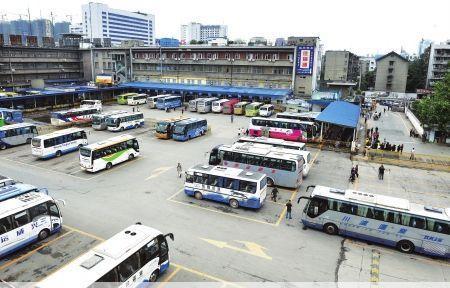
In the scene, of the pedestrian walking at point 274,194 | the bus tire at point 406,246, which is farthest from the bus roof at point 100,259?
the bus tire at point 406,246

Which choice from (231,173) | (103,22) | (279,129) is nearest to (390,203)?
(231,173)

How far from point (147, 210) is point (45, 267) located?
7002 millimetres

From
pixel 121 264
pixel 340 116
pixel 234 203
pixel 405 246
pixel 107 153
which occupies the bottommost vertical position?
pixel 405 246

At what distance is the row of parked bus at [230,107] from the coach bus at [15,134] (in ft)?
93.4

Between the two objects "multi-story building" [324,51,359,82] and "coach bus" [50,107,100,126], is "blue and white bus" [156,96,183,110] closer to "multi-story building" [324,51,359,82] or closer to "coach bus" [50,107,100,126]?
"coach bus" [50,107,100,126]

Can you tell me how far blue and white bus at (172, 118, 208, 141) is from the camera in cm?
3978

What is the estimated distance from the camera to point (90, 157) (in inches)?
1081

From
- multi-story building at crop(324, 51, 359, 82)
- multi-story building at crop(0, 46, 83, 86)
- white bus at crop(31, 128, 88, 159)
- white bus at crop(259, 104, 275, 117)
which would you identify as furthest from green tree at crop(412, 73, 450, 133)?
multi-story building at crop(0, 46, 83, 86)

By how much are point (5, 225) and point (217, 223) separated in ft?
35.6

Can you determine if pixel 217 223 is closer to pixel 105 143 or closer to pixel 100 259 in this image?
pixel 100 259

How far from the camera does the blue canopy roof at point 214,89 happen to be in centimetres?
6384

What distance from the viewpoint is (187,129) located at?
40.3 meters

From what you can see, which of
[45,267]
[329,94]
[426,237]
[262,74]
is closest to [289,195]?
[426,237]

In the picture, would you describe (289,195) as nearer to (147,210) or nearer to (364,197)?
(364,197)
